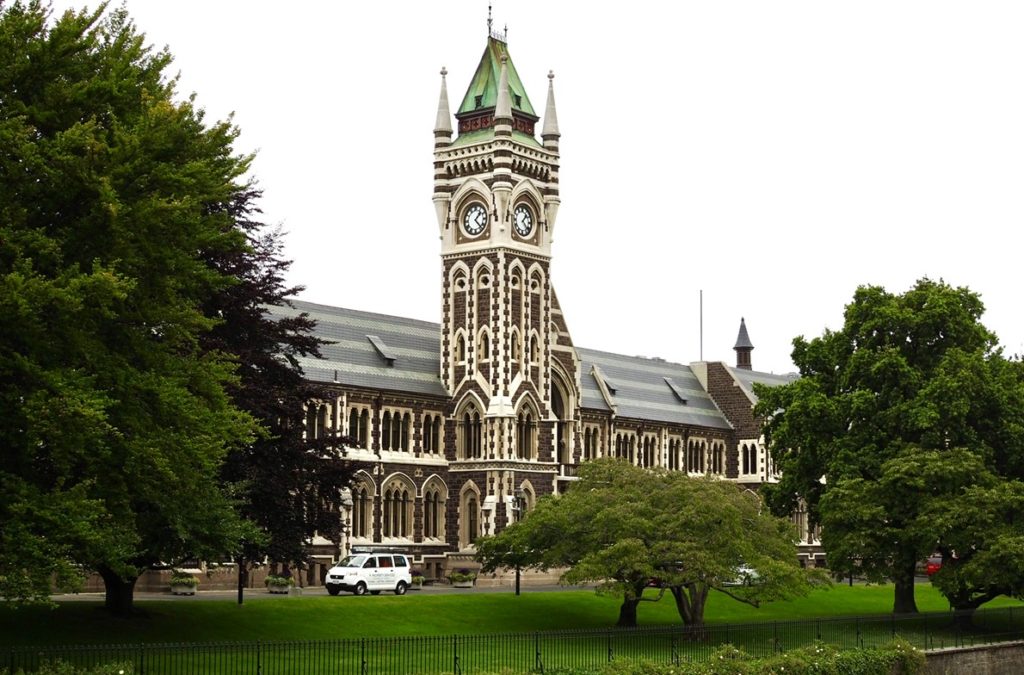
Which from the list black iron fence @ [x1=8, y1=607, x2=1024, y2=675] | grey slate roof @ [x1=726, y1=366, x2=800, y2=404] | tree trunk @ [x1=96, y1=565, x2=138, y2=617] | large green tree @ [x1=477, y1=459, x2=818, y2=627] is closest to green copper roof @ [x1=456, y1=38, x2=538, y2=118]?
grey slate roof @ [x1=726, y1=366, x2=800, y2=404]

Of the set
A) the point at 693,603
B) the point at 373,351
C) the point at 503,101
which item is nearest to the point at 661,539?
the point at 693,603

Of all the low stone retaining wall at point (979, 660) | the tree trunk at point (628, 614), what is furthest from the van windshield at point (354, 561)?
the low stone retaining wall at point (979, 660)

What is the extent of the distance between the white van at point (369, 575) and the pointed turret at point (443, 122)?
28138mm

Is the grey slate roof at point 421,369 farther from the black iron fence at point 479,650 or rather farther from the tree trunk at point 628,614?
the black iron fence at point 479,650

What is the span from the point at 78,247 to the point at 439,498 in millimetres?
46278

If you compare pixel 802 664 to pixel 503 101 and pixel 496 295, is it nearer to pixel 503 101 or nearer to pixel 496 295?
pixel 496 295

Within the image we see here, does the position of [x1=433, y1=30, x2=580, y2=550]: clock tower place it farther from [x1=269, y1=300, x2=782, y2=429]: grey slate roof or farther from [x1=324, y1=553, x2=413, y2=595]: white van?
[x1=324, y1=553, x2=413, y2=595]: white van

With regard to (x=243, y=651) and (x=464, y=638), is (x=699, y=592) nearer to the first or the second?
(x=464, y=638)

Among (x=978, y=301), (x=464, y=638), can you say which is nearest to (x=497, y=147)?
(x=978, y=301)

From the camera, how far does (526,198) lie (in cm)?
7975

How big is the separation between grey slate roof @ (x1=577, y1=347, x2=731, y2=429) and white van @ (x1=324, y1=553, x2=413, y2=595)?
1153 inches

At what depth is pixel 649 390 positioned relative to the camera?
98062 mm

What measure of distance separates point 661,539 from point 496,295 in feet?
100

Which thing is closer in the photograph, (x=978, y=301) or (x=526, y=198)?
(x=978, y=301)
